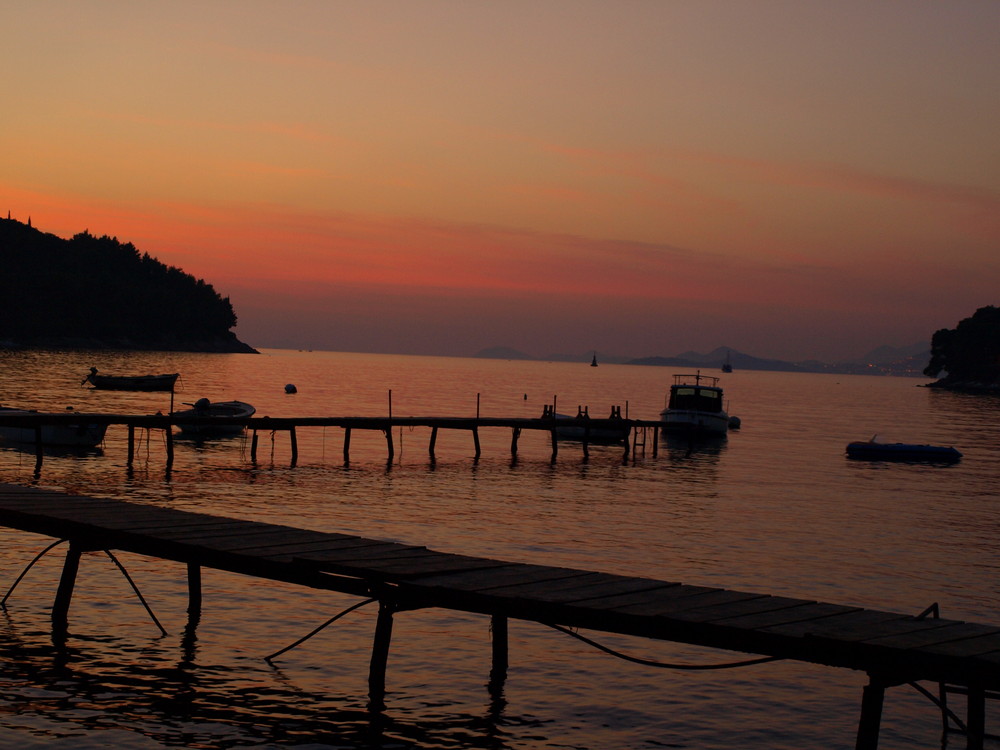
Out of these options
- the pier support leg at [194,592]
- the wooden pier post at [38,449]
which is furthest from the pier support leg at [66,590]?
the wooden pier post at [38,449]

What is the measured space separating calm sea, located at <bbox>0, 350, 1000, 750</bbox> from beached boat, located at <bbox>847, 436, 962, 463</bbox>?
10417 millimetres

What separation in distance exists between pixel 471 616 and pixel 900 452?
2192 inches

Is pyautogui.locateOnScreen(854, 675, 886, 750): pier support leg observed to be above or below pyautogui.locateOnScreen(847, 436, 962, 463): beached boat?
above

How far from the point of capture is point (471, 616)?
1855 cm

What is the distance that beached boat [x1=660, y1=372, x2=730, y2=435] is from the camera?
71500 mm

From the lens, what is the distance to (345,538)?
14.7 meters

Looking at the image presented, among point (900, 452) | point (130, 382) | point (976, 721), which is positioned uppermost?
point (976, 721)

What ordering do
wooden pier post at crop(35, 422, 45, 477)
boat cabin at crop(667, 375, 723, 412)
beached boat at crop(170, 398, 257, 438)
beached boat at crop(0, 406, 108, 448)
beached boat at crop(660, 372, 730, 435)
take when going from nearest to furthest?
wooden pier post at crop(35, 422, 45, 477), beached boat at crop(0, 406, 108, 448), beached boat at crop(170, 398, 257, 438), beached boat at crop(660, 372, 730, 435), boat cabin at crop(667, 375, 723, 412)

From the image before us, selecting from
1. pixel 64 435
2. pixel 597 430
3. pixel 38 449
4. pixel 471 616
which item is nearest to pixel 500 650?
pixel 471 616

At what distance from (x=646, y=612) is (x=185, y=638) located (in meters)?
8.61

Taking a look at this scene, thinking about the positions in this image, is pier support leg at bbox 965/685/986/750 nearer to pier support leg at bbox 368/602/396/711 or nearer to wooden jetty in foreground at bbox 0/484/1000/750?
wooden jetty in foreground at bbox 0/484/1000/750

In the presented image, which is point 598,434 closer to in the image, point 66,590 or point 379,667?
point 66,590

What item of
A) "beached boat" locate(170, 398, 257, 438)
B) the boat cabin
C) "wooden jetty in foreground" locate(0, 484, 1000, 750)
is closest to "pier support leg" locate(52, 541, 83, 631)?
"wooden jetty in foreground" locate(0, 484, 1000, 750)

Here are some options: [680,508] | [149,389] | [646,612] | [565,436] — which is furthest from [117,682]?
[149,389]
